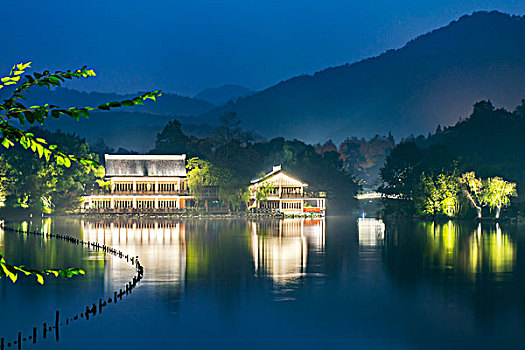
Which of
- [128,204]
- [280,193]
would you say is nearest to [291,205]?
[280,193]

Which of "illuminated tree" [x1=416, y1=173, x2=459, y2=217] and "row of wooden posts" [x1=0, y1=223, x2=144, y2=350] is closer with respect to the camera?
"row of wooden posts" [x1=0, y1=223, x2=144, y2=350]

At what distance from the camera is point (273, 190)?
101688mm

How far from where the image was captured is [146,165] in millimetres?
106312

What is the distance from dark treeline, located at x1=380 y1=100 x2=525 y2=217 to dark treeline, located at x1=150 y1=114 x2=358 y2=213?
1984 centimetres

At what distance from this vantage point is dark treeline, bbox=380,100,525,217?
86562 millimetres

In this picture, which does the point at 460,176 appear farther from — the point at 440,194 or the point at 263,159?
the point at 263,159

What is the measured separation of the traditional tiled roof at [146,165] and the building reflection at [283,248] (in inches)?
1266

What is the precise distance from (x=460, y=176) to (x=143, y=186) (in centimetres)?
4291

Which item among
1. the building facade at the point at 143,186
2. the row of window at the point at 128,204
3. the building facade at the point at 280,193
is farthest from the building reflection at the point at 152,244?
the building facade at the point at 280,193

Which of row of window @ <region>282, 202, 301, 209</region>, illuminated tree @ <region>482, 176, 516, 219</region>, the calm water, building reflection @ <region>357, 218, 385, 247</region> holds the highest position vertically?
illuminated tree @ <region>482, 176, 516, 219</region>

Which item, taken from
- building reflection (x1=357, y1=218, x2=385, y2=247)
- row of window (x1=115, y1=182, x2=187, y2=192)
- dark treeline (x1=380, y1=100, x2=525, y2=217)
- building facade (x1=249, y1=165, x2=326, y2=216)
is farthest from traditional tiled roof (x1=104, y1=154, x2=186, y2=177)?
building reflection (x1=357, y1=218, x2=385, y2=247)

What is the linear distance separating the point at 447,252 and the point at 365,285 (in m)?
15.8

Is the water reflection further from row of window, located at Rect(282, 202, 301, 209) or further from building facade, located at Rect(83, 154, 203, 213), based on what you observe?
building facade, located at Rect(83, 154, 203, 213)

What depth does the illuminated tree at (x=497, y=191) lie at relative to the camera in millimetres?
83750
